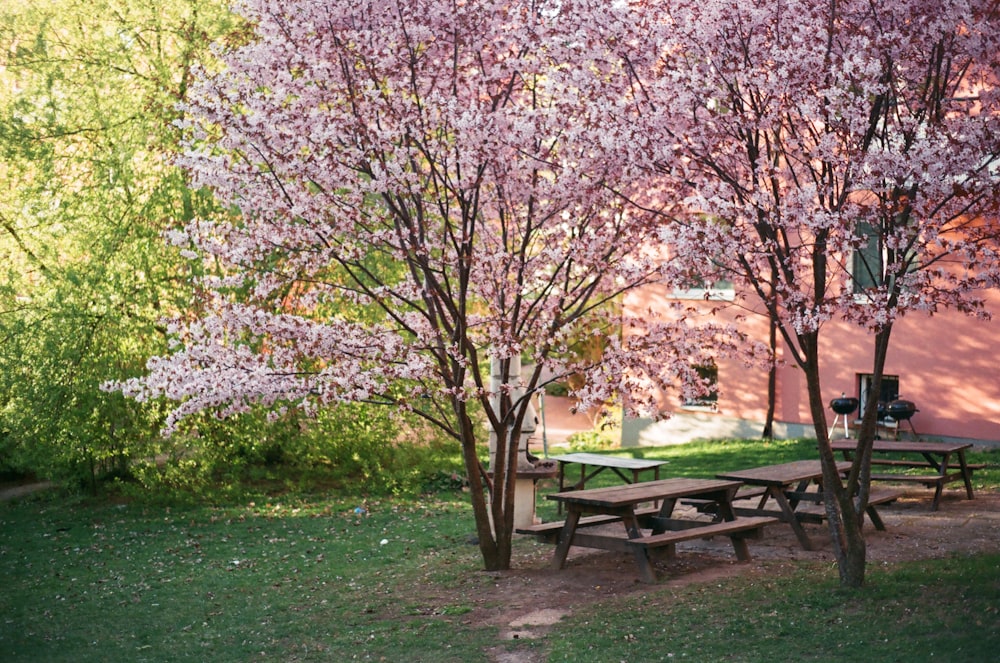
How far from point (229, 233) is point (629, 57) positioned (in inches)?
139

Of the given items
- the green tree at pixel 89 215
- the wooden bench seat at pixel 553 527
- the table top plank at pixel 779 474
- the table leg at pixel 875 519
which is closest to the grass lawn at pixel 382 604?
Answer: the wooden bench seat at pixel 553 527

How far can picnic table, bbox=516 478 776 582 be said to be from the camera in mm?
8508

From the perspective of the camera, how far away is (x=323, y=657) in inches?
285

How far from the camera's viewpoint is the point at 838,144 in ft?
24.0

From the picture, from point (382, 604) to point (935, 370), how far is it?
40.7 feet

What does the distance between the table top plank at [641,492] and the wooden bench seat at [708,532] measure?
30 centimetres

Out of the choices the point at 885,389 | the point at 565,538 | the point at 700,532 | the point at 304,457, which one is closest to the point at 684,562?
the point at 700,532

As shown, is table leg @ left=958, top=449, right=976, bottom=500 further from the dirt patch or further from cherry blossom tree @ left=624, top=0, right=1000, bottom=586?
cherry blossom tree @ left=624, top=0, right=1000, bottom=586

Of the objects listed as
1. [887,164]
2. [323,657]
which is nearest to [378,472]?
[323,657]

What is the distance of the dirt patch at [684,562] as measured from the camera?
7859mm

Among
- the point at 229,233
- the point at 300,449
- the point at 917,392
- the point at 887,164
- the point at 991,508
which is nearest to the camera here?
the point at 887,164

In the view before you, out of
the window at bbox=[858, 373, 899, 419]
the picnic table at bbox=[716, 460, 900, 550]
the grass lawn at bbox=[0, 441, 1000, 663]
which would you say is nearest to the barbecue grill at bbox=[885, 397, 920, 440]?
the window at bbox=[858, 373, 899, 419]

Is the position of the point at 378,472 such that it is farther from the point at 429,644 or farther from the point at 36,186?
the point at 429,644

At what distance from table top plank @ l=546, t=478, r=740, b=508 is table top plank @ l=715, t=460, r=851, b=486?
0.14 metres
